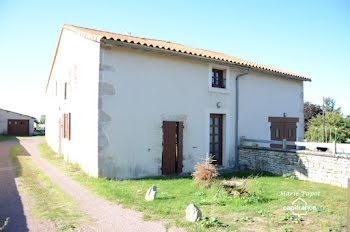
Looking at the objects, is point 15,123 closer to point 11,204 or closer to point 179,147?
point 179,147

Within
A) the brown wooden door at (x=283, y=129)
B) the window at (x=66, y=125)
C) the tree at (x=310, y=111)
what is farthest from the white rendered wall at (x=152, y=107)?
the tree at (x=310, y=111)

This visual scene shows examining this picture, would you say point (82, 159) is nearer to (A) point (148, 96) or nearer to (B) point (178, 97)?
(A) point (148, 96)

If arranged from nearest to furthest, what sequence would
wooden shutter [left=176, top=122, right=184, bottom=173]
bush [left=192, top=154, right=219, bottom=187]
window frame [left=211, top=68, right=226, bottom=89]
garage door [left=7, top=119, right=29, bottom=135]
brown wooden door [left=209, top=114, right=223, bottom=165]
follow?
1. bush [left=192, top=154, right=219, bottom=187]
2. wooden shutter [left=176, top=122, right=184, bottom=173]
3. brown wooden door [left=209, top=114, right=223, bottom=165]
4. window frame [left=211, top=68, right=226, bottom=89]
5. garage door [left=7, top=119, right=29, bottom=135]

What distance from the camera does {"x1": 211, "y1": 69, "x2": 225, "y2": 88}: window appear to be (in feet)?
32.8

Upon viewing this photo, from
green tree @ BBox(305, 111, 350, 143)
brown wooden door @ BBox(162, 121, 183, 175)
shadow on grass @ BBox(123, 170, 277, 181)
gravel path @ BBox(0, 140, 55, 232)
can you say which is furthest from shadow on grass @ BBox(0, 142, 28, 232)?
green tree @ BBox(305, 111, 350, 143)

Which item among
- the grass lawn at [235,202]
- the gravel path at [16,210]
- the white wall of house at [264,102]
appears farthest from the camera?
the white wall of house at [264,102]

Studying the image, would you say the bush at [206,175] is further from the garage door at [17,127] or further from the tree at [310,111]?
the tree at [310,111]

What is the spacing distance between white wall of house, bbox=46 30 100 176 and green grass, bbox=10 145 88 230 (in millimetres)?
1354

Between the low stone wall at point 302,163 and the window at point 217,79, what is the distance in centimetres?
263

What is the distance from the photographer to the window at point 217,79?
393 inches

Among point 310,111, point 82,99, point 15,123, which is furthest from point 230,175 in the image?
point 310,111

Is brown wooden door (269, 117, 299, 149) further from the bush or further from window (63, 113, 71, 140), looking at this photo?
window (63, 113, 71, 140)

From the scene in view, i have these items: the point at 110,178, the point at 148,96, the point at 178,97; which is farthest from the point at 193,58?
the point at 110,178

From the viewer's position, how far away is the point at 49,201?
214 inches
